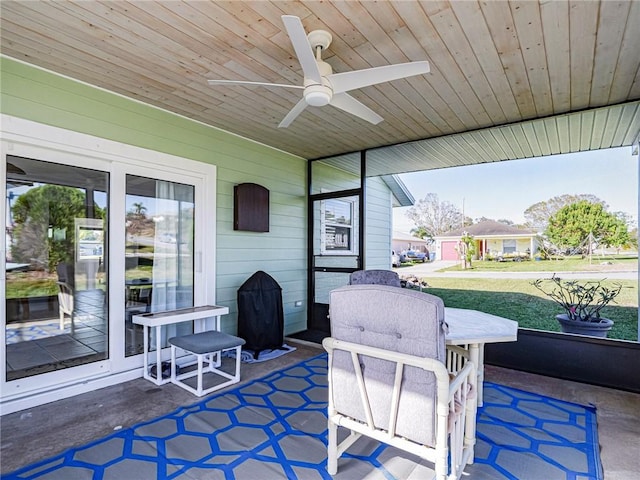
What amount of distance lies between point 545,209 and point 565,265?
914mm

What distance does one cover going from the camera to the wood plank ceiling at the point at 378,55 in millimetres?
2014

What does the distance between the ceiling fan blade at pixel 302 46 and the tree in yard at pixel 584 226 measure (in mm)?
Result: 4313

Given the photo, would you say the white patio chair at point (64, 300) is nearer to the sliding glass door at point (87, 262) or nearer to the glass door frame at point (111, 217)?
the sliding glass door at point (87, 262)

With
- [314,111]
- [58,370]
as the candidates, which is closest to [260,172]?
[314,111]

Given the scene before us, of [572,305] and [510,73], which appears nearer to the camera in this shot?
[510,73]

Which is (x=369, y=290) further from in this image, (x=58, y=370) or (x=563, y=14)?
(x=58, y=370)

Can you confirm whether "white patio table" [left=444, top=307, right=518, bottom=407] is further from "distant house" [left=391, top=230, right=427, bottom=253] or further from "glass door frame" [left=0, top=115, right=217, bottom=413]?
"distant house" [left=391, top=230, right=427, bottom=253]

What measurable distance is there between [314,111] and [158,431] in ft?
10.2

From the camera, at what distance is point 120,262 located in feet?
10.6

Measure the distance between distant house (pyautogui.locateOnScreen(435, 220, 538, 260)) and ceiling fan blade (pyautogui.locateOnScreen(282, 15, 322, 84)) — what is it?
15.9 feet

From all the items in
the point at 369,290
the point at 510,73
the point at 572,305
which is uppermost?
the point at 510,73

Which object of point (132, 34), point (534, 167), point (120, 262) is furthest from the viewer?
point (534, 167)

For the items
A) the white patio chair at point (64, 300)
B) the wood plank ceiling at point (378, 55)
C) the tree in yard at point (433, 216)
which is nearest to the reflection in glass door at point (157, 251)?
the white patio chair at point (64, 300)

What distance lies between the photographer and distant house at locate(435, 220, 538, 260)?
215 inches
